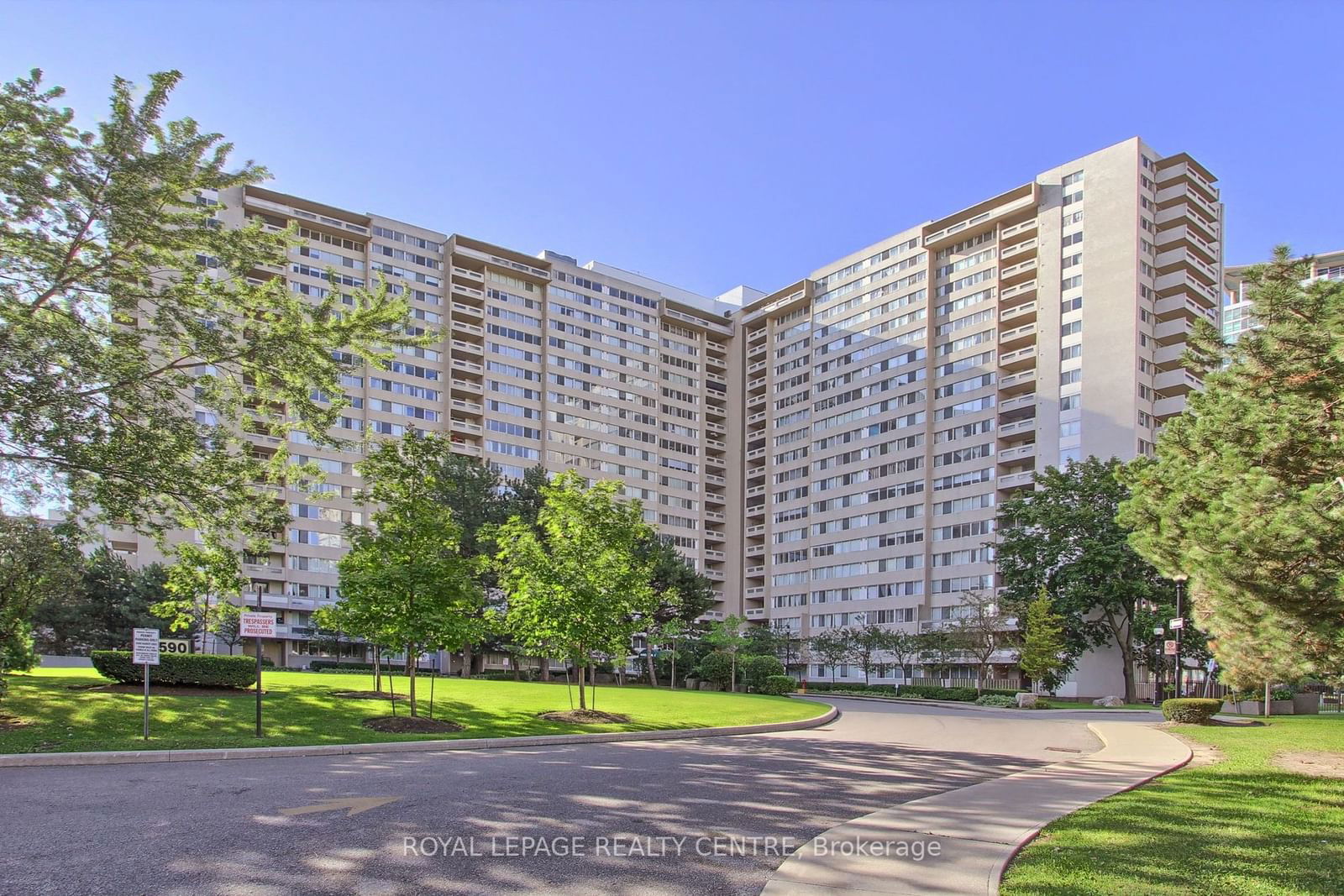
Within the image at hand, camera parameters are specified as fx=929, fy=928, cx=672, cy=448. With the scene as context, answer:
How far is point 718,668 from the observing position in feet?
194

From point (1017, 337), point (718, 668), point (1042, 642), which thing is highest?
point (1017, 337)

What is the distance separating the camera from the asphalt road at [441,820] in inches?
294

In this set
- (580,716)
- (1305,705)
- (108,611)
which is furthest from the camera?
(108,611)

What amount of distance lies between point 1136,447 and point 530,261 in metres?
68.2

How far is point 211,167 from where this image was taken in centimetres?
2150

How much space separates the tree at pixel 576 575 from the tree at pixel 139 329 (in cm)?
660

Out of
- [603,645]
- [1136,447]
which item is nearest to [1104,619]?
[1136,447]

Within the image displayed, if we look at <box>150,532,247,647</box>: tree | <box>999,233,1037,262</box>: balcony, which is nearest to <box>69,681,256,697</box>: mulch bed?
<box>150,532,247,647</box>: tree

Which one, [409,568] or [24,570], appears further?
[24,570]

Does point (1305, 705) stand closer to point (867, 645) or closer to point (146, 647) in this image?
point (867, 645)

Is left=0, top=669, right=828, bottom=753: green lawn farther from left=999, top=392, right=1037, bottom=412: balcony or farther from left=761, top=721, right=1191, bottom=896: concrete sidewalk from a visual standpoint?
left=999, top=392, right=1037, bottom=412: balcony

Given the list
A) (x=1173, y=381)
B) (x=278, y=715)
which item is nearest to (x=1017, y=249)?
(x=1173, y=381)

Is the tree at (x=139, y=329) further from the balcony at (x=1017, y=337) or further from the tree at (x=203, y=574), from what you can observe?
the balcony at (x=1017, y=337)

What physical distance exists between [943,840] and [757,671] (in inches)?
1853
